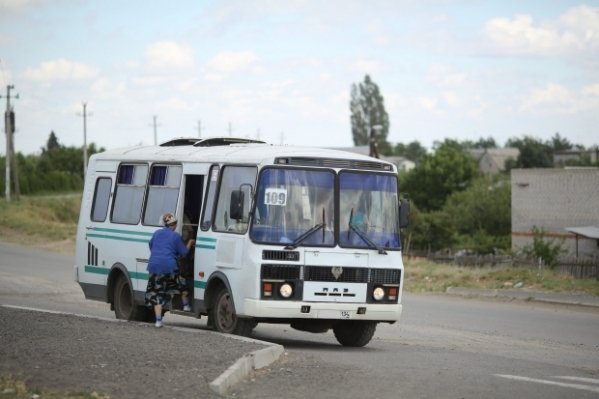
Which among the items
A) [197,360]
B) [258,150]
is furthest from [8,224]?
[197,360]

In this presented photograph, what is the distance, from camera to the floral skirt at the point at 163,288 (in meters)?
15.4

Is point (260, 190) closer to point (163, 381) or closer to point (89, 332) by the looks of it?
point (89, 332)

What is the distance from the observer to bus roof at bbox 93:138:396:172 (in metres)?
14.5

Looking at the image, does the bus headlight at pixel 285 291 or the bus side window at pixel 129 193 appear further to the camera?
the bus side window at pixel 129 193

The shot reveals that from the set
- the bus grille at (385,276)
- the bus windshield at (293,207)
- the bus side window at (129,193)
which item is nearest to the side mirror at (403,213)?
the bus grille at (385,276)

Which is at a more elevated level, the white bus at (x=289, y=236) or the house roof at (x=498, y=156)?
the house roof at (x=498, y=156)

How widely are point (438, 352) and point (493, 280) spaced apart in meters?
15.0

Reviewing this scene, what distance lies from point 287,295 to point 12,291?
39.9 ft

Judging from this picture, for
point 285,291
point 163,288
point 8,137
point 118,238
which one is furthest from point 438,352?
point 8,137

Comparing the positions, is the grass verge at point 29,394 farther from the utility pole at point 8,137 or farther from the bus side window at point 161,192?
the utility pole at point 8,137

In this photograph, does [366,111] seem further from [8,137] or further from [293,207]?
[293,207]

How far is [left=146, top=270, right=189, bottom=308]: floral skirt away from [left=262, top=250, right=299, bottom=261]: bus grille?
2033 mm

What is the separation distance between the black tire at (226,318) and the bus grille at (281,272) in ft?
2.58

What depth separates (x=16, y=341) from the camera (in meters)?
12.0
